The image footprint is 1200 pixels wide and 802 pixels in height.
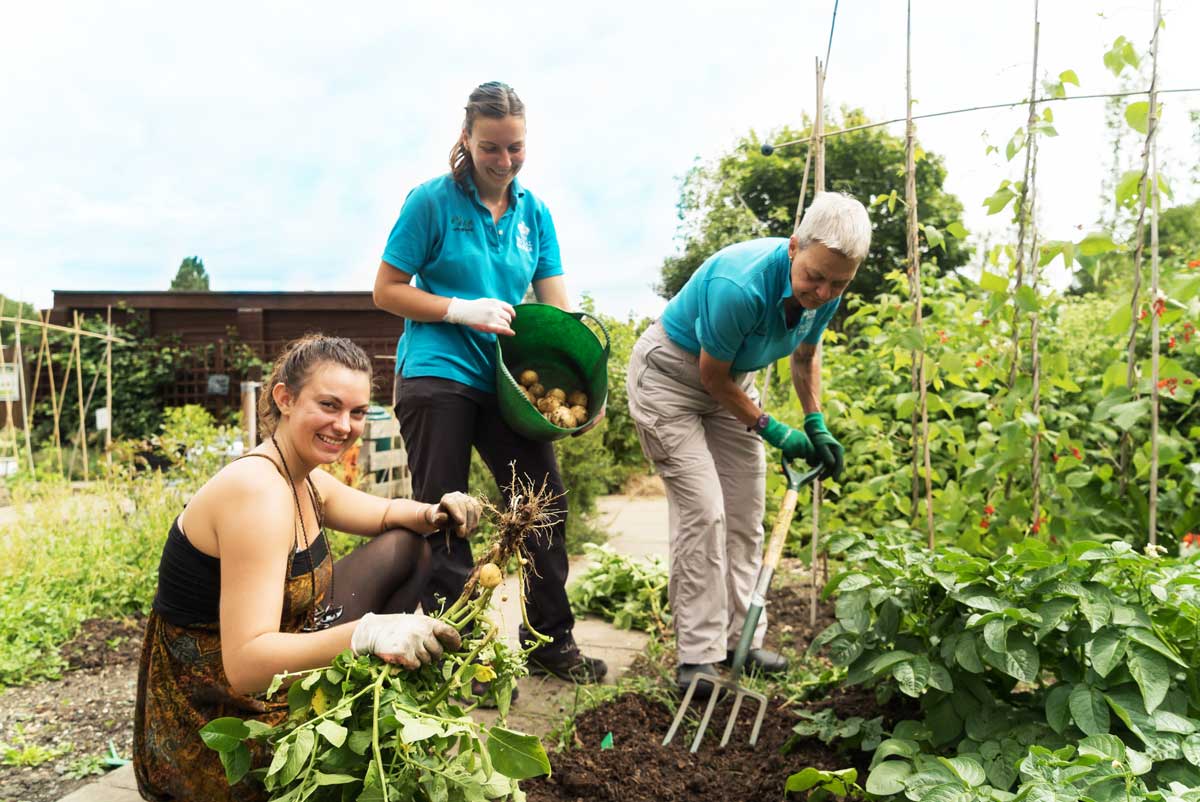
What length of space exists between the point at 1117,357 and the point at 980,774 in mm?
1784

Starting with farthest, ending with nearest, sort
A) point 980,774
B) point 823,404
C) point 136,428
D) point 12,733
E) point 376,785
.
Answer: point 136,428, point 823,404, point 12,733, point 980,774, point 376,785

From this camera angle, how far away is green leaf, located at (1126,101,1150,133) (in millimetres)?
2344

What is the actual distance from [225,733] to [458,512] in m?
0.62

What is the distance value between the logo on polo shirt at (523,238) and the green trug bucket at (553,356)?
0.68ft

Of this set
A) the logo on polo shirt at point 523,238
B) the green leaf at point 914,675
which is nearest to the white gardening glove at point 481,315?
the logo on polo shirt at point 523,238

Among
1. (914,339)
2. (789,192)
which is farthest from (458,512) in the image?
(789,192)

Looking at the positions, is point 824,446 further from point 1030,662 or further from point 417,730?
point 417,730

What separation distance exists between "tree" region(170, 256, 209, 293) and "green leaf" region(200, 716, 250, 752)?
84.0ft

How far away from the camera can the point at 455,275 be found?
2.33 m

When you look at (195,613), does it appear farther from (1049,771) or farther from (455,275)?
(1049,771)

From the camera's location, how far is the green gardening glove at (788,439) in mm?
2400

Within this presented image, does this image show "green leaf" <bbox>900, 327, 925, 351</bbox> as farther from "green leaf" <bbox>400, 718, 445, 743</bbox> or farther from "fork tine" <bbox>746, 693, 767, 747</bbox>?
"green leaf" <bbox>400, 718, 445, 743</bbox>

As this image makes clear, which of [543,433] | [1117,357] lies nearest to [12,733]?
[543,433]

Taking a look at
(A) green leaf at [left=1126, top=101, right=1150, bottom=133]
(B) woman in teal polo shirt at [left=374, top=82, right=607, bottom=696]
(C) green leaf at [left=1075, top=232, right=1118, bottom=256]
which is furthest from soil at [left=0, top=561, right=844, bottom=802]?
(A) green leaf at [left=1126, top=101, right=1150, bottom=133]
